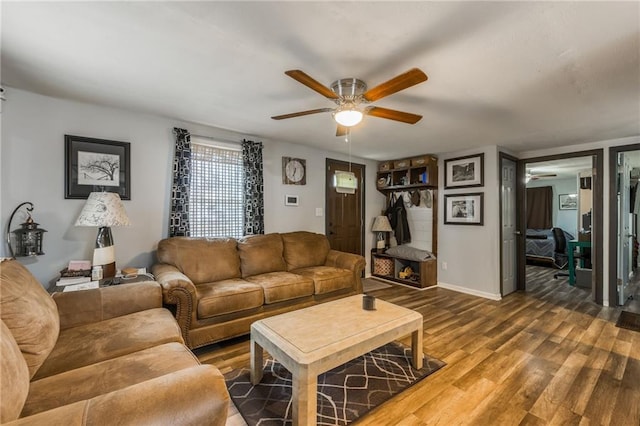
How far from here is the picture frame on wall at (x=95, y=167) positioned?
252 cm

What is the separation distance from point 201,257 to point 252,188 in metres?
1.09

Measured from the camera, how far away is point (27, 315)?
1.35m

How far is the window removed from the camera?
3250mm

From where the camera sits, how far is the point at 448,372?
210 centimetres

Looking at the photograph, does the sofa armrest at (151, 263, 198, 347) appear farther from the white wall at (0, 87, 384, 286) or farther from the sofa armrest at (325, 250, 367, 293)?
the sofa armrest at (325, 250, 367, 293)

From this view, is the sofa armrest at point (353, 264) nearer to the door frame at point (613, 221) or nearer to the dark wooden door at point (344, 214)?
the dark wooden door at point (344, 214)

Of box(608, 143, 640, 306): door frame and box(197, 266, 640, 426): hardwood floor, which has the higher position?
box(608, 143, 640, 306): door frame

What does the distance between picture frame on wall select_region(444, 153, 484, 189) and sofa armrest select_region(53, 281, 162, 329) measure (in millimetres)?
4311

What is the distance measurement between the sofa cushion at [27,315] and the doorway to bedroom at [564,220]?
5.58m

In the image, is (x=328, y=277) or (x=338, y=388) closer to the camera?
(x=338, y=388)

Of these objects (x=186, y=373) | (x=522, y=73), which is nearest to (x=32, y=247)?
(x=186, y=373)

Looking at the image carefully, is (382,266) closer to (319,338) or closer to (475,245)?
(475,245)

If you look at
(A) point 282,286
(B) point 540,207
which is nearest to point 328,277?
(A) point 282,286

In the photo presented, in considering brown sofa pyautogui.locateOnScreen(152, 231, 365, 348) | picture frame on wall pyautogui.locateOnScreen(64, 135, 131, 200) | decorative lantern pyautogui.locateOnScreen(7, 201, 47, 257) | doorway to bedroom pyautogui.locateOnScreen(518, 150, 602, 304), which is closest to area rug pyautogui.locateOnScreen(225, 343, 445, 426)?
brown sofa pyautogui.locateOnScreen(152, 231, 365, 348)
